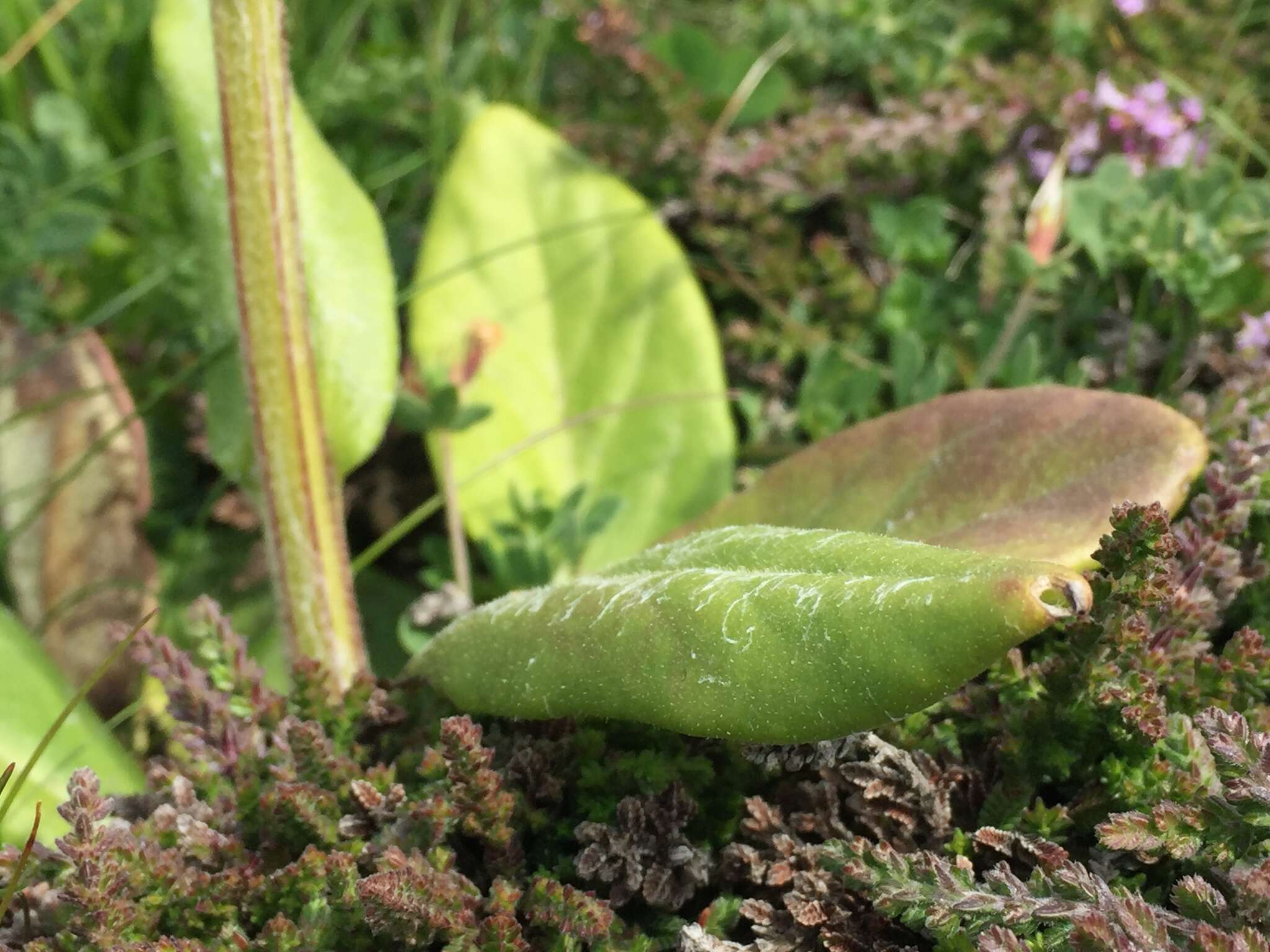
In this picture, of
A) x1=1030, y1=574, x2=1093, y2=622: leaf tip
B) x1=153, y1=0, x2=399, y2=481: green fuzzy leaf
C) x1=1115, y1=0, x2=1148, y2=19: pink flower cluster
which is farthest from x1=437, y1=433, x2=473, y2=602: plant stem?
x1=1115, y1=0, x2=1148, y2=19: pink flower cluster

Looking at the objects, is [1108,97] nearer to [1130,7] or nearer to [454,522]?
[1130,7]

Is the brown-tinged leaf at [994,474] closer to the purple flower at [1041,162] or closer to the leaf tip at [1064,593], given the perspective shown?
the leaf tip at [1064,593]

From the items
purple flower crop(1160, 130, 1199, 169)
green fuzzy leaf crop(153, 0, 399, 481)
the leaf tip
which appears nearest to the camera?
the leaf tip

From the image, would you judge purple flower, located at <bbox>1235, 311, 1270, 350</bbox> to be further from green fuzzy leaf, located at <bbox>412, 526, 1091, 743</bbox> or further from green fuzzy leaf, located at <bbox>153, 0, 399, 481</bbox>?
green fuzzy leaf, located at <bbox>153, 0, 399, 481</bbox>

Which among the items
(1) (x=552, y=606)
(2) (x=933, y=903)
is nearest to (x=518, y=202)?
(1) (x=552, y=606)

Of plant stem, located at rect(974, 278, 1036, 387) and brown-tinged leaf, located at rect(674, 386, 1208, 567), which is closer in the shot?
brown-tinged leaf, located at rect(674, 386, 1208, 567)

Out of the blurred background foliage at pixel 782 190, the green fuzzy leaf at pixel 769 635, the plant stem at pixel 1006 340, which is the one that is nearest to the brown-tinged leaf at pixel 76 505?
the blurred background foliage at pixel 782 190

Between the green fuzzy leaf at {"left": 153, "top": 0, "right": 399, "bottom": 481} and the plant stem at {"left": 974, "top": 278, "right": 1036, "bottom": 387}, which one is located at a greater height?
the green fuzzy leaf at {"left": 153, "top": 0, "right": 399, "bottom": 481}
